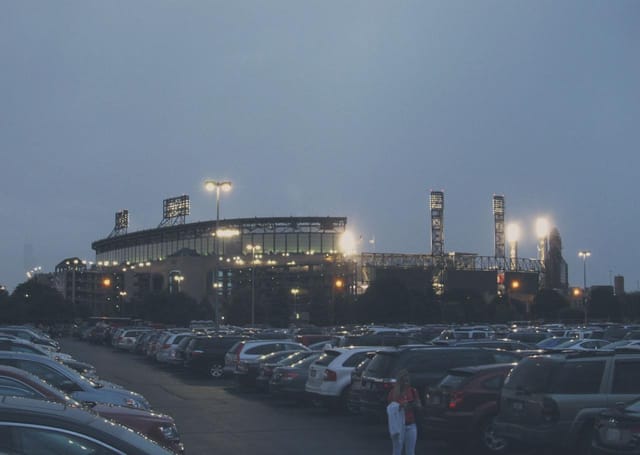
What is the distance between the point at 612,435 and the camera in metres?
11.0

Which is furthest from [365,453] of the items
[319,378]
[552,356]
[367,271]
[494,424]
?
[367,271]

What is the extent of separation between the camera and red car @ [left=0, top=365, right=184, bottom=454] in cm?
1077

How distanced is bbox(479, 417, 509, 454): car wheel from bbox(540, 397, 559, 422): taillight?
2.06 meters

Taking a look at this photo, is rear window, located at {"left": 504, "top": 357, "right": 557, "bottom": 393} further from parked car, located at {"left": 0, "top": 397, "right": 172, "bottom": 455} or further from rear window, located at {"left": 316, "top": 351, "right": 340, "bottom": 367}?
parked car, located at {"left": 0, "top": 397, "right": 172, "bottom": 455}

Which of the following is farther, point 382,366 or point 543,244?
point 543,244

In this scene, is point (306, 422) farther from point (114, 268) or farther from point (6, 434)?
point (114, 268)

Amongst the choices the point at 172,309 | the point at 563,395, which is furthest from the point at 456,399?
the point at 172,309

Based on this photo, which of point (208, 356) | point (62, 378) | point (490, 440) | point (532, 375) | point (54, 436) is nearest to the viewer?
point (54, 436)

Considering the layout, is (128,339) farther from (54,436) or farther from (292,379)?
(54,436)

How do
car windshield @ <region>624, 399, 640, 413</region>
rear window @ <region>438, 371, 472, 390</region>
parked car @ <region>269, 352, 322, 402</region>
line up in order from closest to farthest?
car windshield @ <region>624, 399, 640, 413</region> → rear window @ <region>438, 371, 472, 390</region> → parked car @ <region>269, 352, 322, 402</region>

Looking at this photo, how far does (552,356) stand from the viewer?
45.2 feet

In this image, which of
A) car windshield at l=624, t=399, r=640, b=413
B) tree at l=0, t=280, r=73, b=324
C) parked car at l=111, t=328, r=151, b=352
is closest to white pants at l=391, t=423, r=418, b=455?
car windshield at l=624, t=399, r=640, b=413

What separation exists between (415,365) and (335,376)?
149 inches

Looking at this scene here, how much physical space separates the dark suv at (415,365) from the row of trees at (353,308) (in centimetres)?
7191
